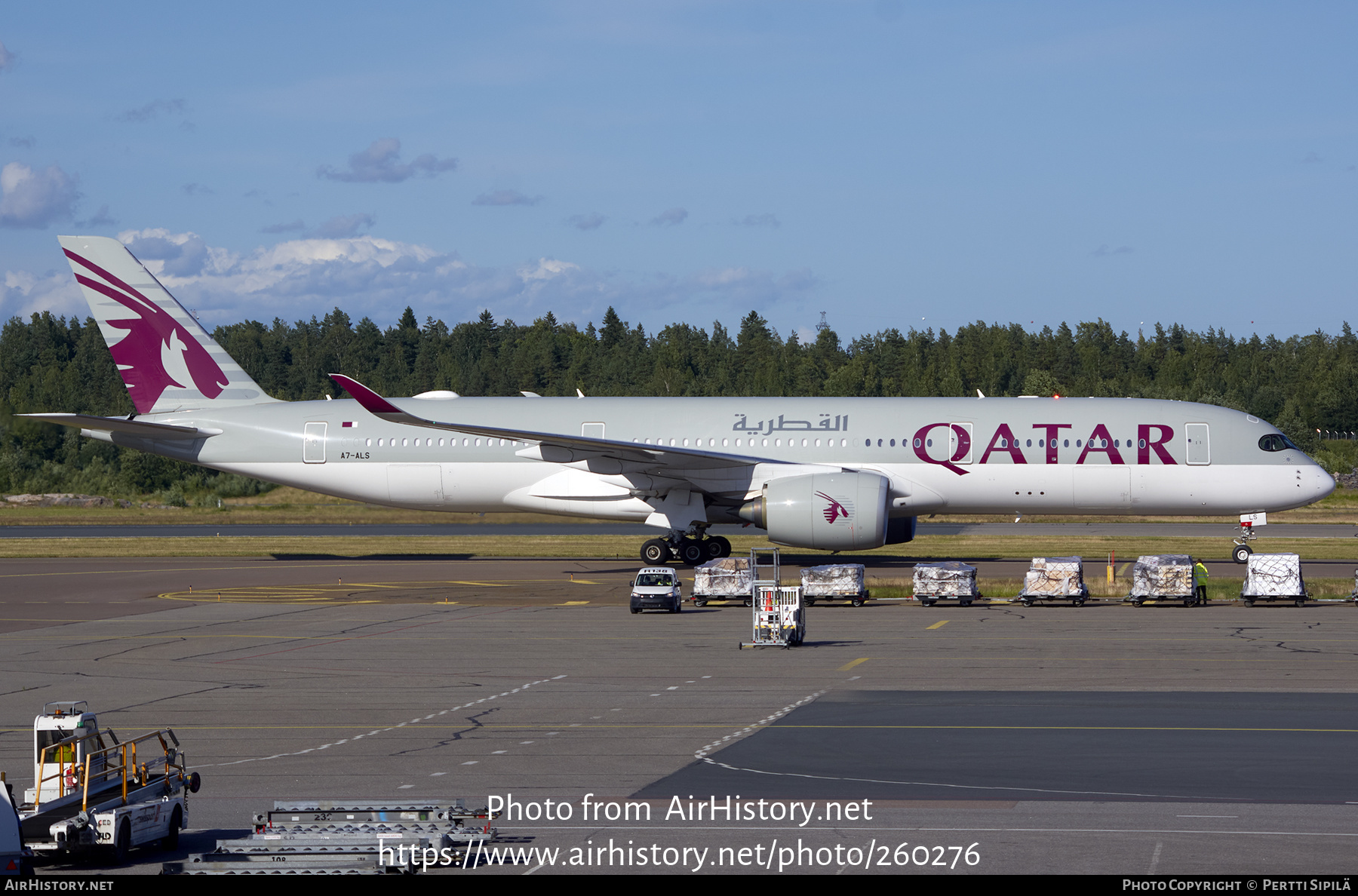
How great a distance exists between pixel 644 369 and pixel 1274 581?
104 metres

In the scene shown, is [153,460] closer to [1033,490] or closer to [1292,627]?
[1033,490]

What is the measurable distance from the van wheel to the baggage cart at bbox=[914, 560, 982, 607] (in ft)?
64.8

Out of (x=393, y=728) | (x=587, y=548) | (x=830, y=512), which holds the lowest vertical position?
(x=393, y=728)

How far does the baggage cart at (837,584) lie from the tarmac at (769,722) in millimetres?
442

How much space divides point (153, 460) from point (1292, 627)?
221ft

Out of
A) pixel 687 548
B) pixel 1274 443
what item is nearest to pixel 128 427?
pixel 687 548

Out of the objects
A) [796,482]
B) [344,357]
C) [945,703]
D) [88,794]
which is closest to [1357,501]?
[796,482]

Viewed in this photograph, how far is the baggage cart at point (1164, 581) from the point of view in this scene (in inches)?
1061

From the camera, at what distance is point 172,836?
10148mm

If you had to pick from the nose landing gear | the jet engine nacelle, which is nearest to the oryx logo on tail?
the jet engine nacelle

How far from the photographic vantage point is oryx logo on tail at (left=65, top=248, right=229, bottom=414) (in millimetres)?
38406

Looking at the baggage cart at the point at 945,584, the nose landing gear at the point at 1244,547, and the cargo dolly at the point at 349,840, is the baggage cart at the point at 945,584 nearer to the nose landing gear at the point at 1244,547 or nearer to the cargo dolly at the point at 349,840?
the nose landing gear at the point at 1244,547

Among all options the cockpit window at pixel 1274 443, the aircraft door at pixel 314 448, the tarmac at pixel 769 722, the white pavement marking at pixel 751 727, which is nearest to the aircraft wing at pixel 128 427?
the aircraft door at pixel 314 448

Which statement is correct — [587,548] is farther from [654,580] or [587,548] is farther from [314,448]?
[654,580]
